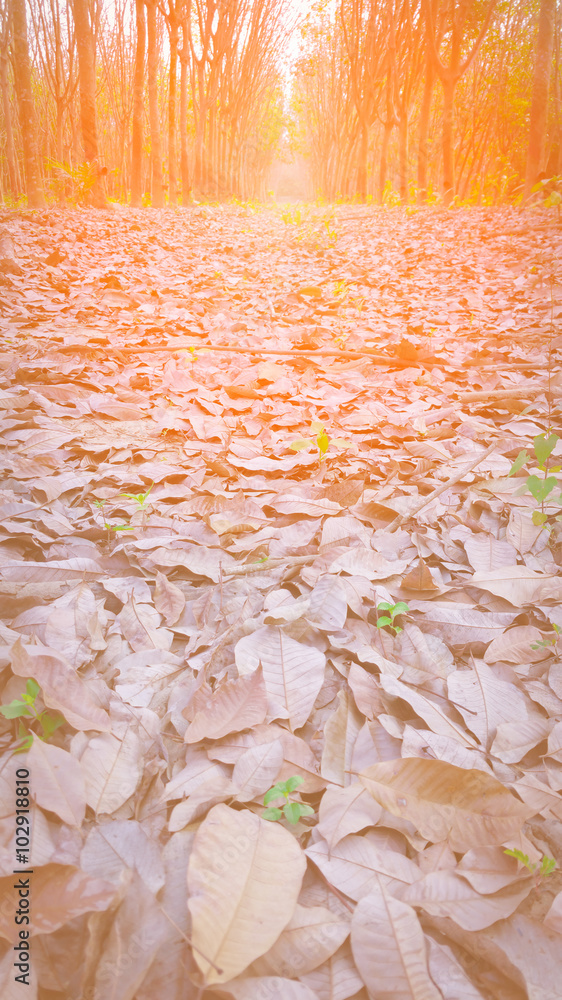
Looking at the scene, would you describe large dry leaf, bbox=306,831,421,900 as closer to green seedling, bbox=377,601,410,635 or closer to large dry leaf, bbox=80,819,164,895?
large dry leaf, bbox=80,819,164,895

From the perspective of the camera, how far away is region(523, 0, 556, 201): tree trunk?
22.8 ft

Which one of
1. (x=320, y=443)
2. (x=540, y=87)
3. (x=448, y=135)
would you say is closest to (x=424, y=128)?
(x=448, y=135)

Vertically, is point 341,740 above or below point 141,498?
below

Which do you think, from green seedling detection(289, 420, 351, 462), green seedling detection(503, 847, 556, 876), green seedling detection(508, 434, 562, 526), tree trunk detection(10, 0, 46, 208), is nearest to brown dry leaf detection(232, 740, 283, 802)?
green seedling detection(503, 847, 556, 876)

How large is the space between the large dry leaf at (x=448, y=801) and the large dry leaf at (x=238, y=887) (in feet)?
0.52

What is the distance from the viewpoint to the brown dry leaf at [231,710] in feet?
2.74

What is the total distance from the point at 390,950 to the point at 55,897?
39 centimetres

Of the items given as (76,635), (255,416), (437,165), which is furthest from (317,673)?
(437,165)

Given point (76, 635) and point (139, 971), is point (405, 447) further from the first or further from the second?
point (139, 971)

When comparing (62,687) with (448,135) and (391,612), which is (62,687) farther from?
(448,135)

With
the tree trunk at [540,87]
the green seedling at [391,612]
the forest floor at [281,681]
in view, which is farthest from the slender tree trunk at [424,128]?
the green seedling at [391,612]

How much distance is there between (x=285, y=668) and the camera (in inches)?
37.7

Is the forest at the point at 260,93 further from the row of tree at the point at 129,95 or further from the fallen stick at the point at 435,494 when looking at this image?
the fallen stick at the point at 435,494

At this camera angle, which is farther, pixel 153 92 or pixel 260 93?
pixel 260 93
